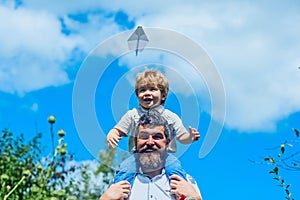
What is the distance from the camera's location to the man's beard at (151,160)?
3.00 m

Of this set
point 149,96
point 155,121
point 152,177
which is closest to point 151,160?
point 152,177

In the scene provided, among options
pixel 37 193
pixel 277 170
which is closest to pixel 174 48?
pixel 277 170

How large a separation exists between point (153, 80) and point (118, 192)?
0.61m

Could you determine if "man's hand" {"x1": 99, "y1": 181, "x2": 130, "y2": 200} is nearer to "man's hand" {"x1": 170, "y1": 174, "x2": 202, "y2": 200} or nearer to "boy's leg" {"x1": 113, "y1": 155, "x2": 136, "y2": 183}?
"boy's leg" {"x1": 113, "y1": 155, "x2": 136, "y2": 183}

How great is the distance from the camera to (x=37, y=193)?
18.3ft

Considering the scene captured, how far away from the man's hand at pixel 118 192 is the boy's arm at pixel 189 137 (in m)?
0.37

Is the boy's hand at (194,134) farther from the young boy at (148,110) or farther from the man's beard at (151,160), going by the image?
the man's beard at (151,160)

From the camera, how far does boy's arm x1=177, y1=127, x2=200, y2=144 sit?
3.06m

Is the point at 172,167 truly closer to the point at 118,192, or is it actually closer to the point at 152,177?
the point at 152,177

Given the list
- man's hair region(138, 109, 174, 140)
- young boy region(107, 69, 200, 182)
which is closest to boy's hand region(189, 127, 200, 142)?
young boy region(107, 69, 200, 182)

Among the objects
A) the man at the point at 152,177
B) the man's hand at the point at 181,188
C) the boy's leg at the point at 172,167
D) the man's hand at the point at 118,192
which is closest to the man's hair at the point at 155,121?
the man at the point at 152,177

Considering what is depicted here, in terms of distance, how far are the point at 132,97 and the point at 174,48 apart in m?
0.35

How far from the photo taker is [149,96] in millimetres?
3119

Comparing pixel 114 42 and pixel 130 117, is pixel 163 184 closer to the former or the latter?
pixel 130 117
